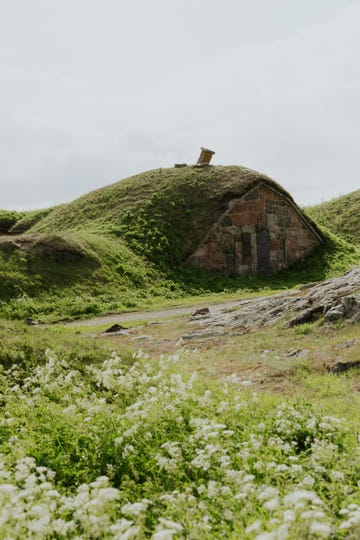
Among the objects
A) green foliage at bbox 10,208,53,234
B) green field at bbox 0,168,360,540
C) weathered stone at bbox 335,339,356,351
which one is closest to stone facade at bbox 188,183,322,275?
green field at bbox 0,168,360,540

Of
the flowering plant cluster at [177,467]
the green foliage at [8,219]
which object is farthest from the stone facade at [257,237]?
the flowering plant cluster at [177,467]

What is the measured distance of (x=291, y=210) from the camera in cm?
4241

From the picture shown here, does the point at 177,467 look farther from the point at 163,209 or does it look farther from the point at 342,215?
the point at 342,215

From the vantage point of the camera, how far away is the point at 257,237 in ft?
131

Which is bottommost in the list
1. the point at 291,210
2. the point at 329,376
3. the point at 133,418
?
the point at 329,376

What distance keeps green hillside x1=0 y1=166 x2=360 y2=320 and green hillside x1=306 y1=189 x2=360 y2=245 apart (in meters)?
7.31

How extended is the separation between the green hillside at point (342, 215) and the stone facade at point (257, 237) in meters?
8.99

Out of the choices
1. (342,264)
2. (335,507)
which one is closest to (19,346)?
(335,507)

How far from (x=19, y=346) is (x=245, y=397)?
6020mm

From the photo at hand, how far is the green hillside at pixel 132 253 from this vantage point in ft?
101

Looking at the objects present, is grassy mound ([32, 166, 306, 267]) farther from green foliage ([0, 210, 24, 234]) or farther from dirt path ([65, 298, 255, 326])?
dirt path ([65, 298, 255, 326])

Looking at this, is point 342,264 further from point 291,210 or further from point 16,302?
point 16,302

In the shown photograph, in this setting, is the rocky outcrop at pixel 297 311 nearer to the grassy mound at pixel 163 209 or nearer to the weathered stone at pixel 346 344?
the weathered stone at pixel 346 344

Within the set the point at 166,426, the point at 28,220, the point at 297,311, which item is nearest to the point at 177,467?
the point at 166,426
